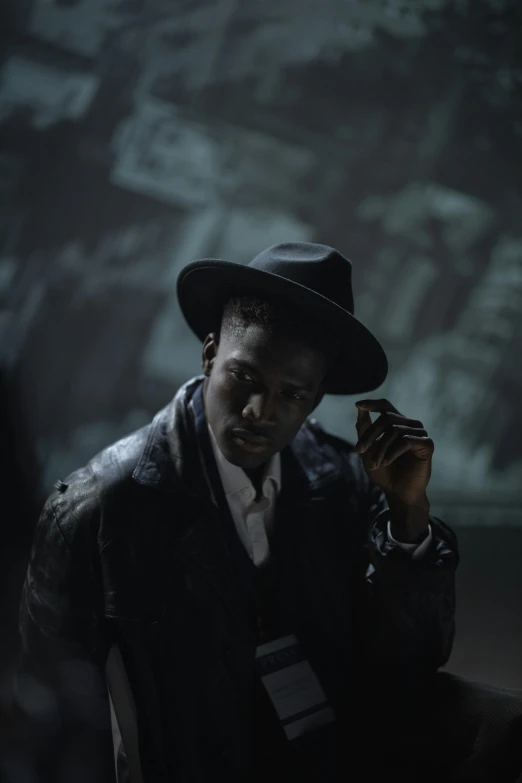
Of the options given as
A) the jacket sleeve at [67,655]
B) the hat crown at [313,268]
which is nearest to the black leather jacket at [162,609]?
the jacket sleeve at [67,655]

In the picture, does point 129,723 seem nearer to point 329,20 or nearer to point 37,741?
point 37,741

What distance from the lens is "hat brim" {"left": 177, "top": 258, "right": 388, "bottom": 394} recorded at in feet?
4.26

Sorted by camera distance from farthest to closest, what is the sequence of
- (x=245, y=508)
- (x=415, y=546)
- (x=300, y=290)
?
(x=245, y=508), (x=415, y=546), (x=300, y=290)

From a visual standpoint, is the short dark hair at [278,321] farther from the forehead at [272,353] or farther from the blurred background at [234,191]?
the blurred background at [234,191]

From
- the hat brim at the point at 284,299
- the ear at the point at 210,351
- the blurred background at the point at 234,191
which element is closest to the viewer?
the hat brim at the point at 284,299

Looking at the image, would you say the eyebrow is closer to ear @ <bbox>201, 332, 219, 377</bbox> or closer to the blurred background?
ear @ <bbox>201, 332, 219, 377</bbox>

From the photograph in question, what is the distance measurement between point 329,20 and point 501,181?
117 cm

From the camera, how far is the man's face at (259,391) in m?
1.33

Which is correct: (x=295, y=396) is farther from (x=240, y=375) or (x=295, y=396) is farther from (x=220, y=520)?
(x=220, y=520)

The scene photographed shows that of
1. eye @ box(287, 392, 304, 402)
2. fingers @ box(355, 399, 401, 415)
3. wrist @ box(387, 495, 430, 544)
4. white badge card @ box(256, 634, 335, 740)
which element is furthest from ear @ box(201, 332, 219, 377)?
white badge card @ box(256, 634, 335, 740)

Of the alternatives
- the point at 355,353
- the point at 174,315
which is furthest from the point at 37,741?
the point at 174,315

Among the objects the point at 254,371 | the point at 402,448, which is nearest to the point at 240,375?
the point at 254,371

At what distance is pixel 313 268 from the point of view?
1.37 meters

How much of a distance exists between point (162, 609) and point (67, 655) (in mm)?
218
